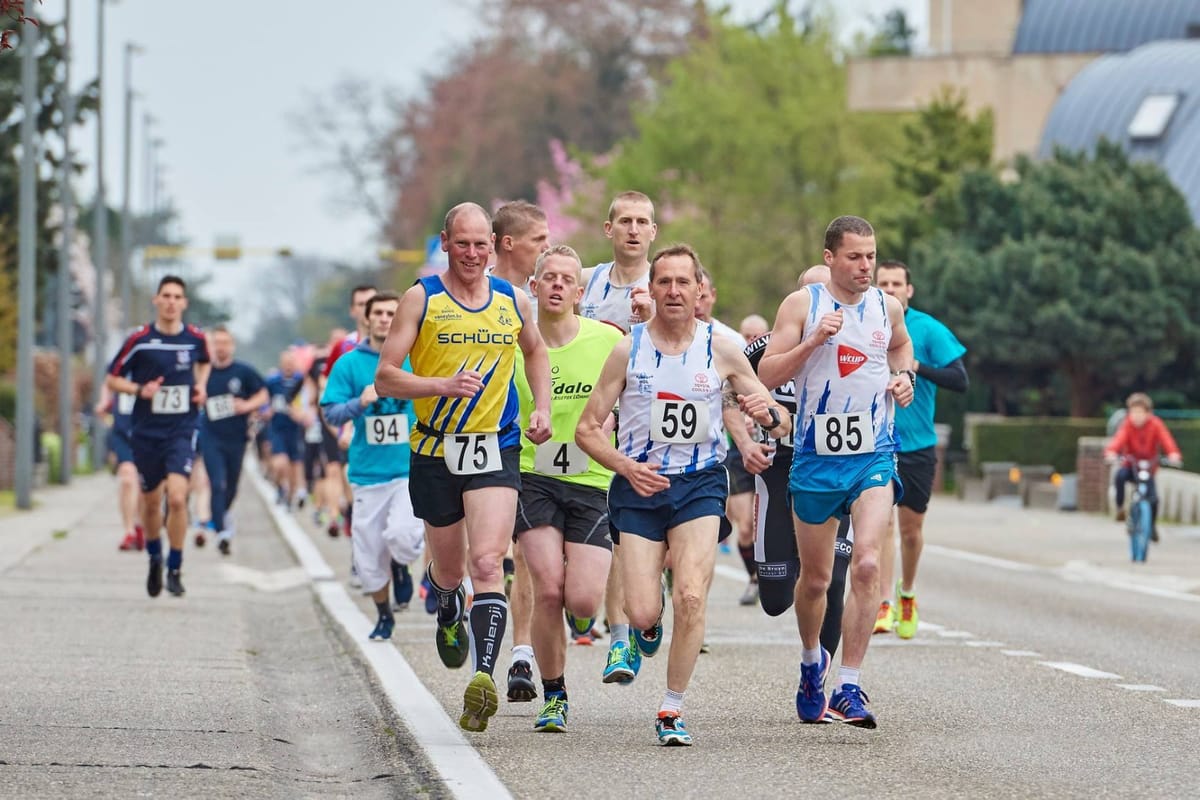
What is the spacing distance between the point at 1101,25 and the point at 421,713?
70.6 m

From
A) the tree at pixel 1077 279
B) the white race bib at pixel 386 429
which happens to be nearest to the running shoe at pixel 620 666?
the white race bib at pixel 386 429

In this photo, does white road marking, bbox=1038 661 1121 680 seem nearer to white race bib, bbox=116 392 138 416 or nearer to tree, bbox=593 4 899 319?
white race bib, bbox=116 392 138 416

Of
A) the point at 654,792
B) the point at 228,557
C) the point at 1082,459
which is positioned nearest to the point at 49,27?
the point at 1082,459

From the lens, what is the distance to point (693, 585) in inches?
375

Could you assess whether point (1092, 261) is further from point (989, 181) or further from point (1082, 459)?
point (1082, 459)

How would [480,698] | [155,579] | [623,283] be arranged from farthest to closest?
[155,579] → [623,283] → [480,698]

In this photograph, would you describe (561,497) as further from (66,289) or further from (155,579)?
(66,289)

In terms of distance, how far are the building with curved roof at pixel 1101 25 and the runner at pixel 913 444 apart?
6382cm

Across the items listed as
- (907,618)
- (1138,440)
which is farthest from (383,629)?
(1138,440)

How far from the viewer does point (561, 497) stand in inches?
403

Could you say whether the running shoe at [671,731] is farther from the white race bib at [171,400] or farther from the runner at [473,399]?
the white race bib at [171,400]

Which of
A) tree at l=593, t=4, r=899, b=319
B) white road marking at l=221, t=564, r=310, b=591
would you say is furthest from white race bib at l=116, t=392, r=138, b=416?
tree at l=593, t=4, r=899, b=319

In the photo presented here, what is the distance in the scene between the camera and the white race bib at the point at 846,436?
1027 centimetres

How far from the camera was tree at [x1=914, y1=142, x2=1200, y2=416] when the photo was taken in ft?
148
